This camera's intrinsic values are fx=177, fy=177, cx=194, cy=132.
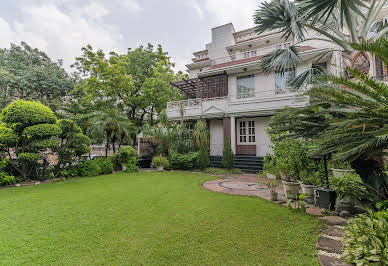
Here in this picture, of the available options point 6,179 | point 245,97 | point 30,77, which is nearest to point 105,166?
point 6,179

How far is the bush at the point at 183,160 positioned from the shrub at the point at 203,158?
29cm

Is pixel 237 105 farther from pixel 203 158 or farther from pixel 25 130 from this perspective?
pixel 25 130

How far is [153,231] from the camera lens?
3.24 m

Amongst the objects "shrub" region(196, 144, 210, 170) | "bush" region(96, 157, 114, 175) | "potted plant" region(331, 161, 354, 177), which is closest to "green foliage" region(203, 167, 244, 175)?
"shrub" region(196, 144, 210, 170)

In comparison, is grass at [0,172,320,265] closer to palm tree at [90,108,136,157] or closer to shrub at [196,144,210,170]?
shrub at [196,144,210,170]

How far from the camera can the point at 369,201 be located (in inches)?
144

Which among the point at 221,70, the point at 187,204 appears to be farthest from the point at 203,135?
the point at 187,204

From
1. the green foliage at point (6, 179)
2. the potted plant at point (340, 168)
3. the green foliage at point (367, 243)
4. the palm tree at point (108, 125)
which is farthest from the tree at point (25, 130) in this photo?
the potted plant at point (340, 168)

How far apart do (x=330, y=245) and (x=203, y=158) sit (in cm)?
842

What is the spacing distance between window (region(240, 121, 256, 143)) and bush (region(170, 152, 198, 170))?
4.09 m

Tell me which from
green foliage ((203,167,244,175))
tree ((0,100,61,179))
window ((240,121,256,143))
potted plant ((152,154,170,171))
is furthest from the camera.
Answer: window ((240,121,256,143))

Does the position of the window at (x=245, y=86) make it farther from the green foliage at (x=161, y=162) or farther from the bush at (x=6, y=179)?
the bush at (x=6, y=179)

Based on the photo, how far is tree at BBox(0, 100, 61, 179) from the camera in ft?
23.6

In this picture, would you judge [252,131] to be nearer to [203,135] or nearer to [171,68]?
[203,135]
